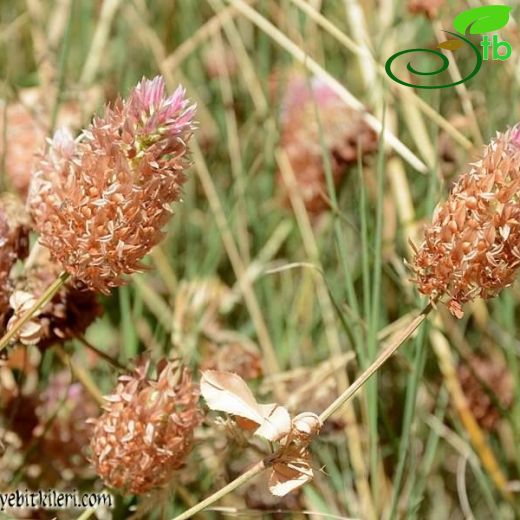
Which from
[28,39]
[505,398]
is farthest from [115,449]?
[28,39]

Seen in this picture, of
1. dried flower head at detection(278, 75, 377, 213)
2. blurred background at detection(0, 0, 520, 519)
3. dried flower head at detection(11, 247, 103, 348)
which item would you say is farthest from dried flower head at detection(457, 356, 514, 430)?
dried flower head at detection(11, 247, 103, 348)

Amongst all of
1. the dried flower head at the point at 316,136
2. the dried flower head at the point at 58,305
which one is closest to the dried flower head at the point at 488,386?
the dried flower head at the point at 316,136

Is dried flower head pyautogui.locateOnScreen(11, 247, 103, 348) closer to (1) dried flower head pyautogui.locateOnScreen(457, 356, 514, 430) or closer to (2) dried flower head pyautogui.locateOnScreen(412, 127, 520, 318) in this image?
(2) dried flower head pyautogui.locateOnScreen(412, 127, 520, 318)

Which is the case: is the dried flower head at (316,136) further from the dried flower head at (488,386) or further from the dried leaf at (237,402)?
the dried leaf at (237,402)

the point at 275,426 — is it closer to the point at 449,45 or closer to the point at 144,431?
the point at 144,431

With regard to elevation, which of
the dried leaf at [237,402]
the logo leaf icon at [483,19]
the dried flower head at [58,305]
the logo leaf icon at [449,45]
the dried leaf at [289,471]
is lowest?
the dried leaf at [289,471]

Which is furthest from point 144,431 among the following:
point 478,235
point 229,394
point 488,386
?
point 488,386
